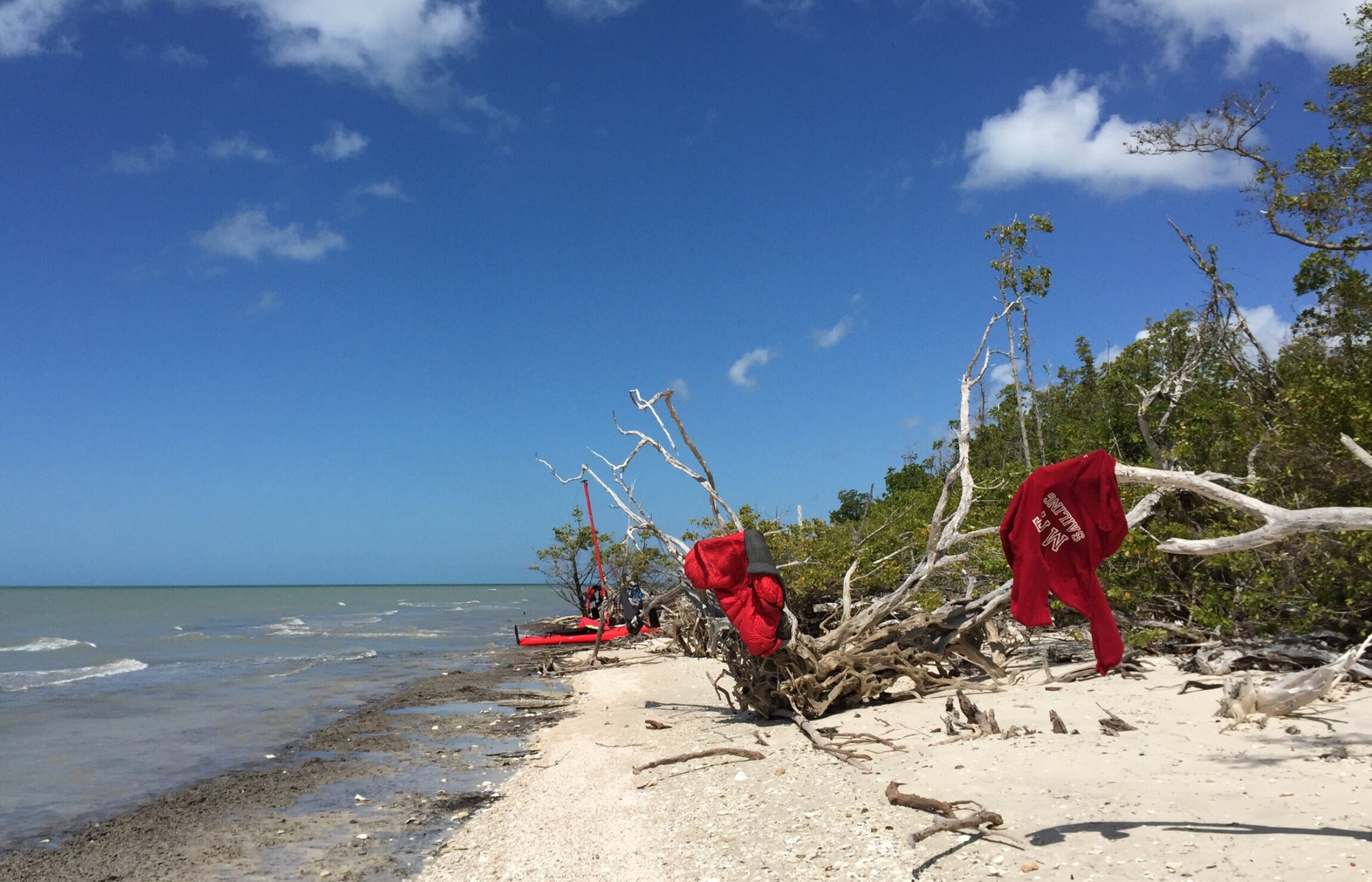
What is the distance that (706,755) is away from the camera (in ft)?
28.7

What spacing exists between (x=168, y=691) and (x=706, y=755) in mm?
16430

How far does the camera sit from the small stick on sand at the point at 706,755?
8781 millimetres

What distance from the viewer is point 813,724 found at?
9.84 m

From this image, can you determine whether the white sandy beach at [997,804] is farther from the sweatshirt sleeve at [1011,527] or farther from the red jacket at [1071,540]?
the sweatshirt sleeve at [1011,527]

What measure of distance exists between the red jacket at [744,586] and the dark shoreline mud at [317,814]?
3.15m

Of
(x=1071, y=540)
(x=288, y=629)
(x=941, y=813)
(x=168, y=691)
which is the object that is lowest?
(x=288, y=629)

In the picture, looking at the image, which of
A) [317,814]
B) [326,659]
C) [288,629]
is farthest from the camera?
[288,629]

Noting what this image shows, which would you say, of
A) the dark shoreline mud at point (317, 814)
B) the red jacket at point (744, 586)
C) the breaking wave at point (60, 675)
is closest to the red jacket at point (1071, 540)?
the red jacket at point (744, 586)

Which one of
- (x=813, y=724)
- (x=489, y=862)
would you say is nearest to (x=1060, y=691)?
(x=813, y=724)

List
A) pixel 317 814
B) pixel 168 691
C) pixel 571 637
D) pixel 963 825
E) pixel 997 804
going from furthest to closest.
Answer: pixel 571 637
pixel 168 691
pixel 317 814
pixel 997 804
pixel 963 825

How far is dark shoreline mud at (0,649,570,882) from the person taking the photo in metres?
7.64

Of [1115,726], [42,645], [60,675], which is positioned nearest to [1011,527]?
[1115,726]

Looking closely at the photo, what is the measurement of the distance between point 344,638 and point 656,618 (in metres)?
15.2

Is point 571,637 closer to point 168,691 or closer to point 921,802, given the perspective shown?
point 168,691
